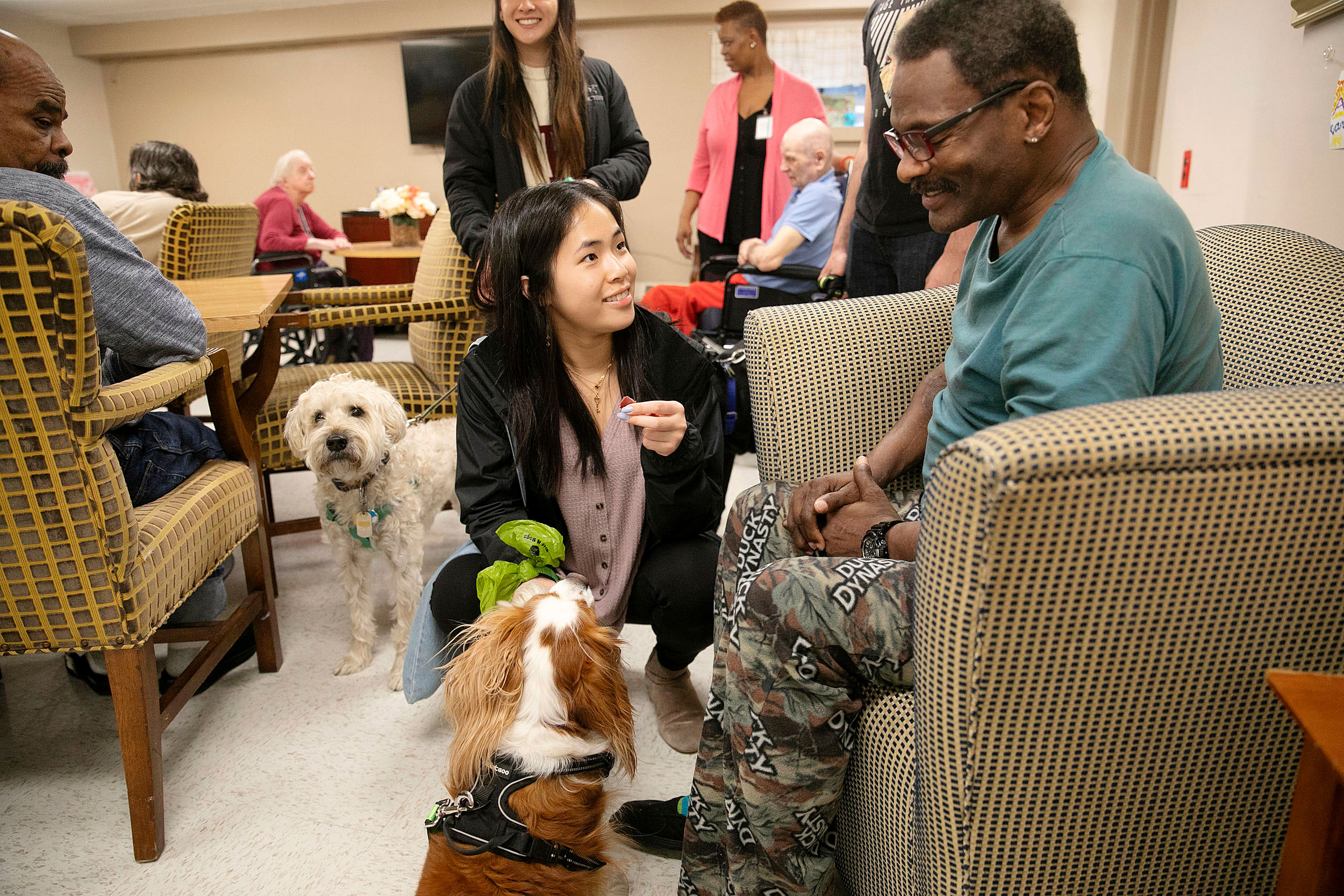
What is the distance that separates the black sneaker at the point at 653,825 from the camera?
1.55m

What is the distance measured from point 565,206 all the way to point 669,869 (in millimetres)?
1232

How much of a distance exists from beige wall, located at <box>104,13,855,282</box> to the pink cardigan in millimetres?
3941

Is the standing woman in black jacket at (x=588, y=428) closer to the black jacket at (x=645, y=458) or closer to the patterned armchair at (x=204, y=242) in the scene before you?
the black jacket at (x=645, y=458)

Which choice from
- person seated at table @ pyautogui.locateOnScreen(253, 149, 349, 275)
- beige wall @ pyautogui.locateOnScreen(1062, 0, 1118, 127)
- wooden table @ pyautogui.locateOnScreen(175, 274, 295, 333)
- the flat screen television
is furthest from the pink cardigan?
the flat screen television

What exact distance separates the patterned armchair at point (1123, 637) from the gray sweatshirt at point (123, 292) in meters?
1.56

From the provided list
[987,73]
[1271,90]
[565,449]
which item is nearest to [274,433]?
[565,449]

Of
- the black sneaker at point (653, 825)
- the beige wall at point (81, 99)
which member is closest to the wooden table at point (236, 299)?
the black sneaker at point (653, 825)

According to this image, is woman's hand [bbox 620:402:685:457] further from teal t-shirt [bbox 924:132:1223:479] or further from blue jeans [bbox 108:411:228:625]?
blue jeans [bbox 108:411:228:625]

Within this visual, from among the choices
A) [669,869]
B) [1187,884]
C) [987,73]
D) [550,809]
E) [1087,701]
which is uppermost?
[987,73]

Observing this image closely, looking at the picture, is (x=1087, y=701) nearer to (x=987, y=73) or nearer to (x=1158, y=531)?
(x=1158, y=531)

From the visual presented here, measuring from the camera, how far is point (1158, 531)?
75cm

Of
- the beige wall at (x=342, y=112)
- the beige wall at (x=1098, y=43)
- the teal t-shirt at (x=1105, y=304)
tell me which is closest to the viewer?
the teal t-shirt at (x=1105, y=304)

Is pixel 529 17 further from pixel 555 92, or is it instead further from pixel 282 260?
pixel 282 260

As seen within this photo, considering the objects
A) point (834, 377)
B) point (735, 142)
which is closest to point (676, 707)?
point (834, 377)
